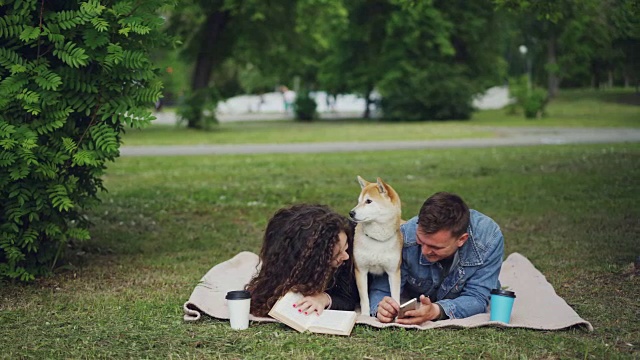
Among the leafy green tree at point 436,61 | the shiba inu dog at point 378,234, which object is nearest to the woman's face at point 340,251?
the shiba inu dog at point 378,234

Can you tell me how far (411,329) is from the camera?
5.72m

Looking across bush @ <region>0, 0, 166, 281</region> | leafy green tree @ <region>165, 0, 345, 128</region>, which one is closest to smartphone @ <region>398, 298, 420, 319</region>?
bush @ <region>0, 0, 166, 281</region>

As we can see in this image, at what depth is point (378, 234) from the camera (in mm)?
5730

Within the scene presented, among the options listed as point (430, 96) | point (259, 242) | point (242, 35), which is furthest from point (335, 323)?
point (430, 96)

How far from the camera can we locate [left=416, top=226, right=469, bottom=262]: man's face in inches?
221

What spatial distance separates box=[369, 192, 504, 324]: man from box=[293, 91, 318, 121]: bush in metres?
38.1

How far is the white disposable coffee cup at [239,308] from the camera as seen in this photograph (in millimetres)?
5672

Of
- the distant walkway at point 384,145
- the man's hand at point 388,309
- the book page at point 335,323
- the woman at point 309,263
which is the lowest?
the distant walkway at point 384,145

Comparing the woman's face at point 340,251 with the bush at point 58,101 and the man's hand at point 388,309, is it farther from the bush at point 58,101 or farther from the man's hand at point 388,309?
the bush at point 58,101

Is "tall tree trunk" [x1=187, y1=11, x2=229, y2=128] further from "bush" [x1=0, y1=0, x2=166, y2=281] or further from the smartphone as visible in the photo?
the smartphone

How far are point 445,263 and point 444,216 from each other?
61 centimetres

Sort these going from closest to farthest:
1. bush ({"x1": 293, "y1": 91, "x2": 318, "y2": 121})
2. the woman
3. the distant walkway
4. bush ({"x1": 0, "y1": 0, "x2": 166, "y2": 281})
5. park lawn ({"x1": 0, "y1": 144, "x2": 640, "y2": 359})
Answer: park lawn ({"x1": 0, "y1": 144, "x2": 640, "y2": 359}) < the woman < bush ({"x1": 0, "y1": 0, "x2": 166, "y2": 281}) < the distant walkway < bush ({"x1": 293, "y1": 91, "x2": 318, "y2": 121})

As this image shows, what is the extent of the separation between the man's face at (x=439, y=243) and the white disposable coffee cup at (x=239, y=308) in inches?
47.2

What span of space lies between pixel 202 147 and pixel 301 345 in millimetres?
17714
